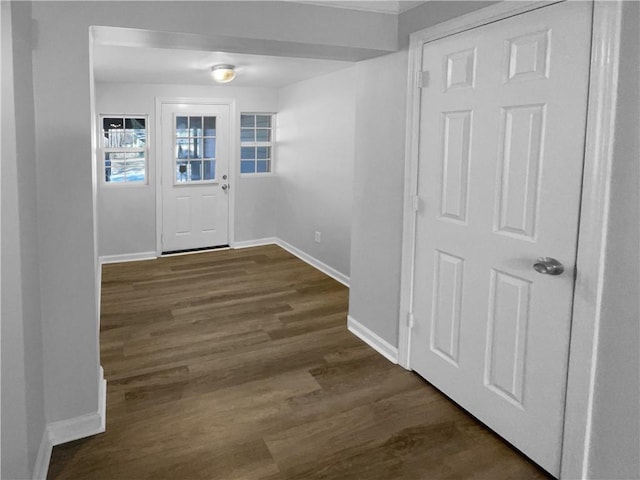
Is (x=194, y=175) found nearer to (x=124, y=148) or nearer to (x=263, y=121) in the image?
(x=124, y=148)

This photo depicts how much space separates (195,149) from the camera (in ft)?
21.0

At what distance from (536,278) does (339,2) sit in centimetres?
179

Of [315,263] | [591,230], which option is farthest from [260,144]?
[591,230]

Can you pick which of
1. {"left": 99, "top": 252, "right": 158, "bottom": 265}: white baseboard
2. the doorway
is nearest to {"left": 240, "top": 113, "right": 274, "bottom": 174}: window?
the doorway

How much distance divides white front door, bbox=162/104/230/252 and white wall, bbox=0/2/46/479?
4.22 metres

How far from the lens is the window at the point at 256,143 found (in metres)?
6.64

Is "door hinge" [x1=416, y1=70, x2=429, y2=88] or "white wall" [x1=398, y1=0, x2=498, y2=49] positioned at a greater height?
"white wall" [x1=398, y1=0, x2=498, y2=49]

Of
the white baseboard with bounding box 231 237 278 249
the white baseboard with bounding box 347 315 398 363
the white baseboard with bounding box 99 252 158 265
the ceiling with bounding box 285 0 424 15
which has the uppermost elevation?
the ceiling with bounding box 285 0 424 15

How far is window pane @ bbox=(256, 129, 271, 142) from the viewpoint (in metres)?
6.76

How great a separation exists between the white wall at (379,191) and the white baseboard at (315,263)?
1.50m

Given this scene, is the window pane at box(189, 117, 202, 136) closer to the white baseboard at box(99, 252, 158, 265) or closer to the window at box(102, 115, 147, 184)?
the window at box(102, 115, 147, 184)

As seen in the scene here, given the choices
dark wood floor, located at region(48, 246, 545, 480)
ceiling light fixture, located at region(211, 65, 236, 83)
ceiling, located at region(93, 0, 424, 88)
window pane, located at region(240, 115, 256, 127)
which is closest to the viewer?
dark wood floor, located at region(48, 246, 545, 480)

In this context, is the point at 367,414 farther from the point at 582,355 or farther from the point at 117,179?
the point at 117,179

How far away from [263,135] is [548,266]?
208 inches
